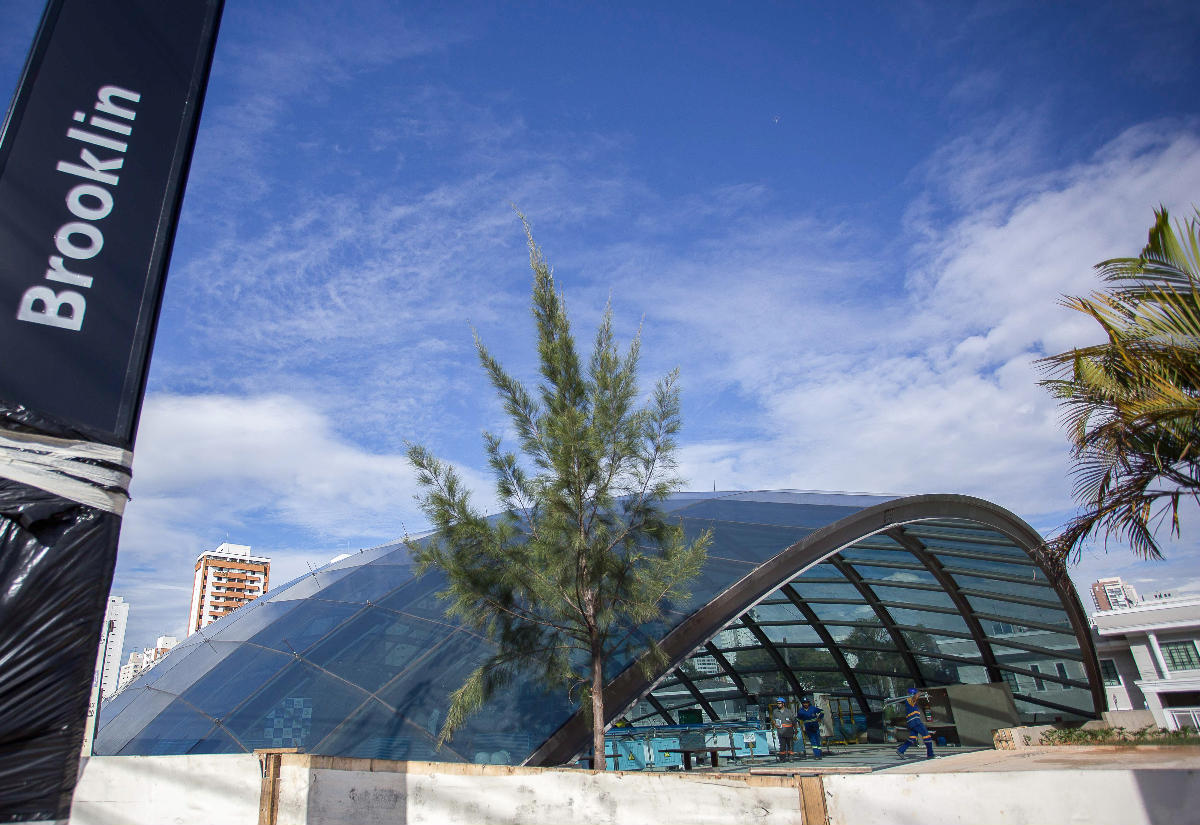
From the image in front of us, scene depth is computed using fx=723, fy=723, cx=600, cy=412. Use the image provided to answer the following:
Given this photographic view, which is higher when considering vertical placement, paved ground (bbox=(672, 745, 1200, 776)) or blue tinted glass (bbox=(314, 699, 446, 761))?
blue tinted glass (bbox=(314, 699, 446, 761))

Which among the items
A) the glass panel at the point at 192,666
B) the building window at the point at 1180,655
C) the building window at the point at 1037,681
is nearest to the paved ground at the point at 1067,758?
the building window at the point at 1037,681

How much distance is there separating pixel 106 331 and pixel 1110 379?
7054 mm

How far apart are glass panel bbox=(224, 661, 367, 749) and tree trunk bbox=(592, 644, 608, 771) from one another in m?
3.17

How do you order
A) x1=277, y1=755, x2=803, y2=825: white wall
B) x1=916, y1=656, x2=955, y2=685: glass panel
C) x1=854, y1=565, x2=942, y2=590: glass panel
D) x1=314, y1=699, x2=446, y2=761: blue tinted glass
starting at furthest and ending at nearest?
x1=916, y1=656, x2=955, y2=685: glass panel, x1=854, y1=565, x2=942, y2=590: glass panel, x1=314, y1=699, x2=446, y2=761: blue tinted glass, x1=277, y1=755, x2=803, y2=825: white wall

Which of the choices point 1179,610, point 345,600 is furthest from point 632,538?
point 1179,610

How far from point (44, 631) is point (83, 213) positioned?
1690 millimetres

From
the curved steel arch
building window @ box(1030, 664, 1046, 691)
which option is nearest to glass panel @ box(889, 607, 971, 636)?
the curved steel arch

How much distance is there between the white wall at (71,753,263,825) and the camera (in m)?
5.36

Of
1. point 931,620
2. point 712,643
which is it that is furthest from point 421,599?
point 931,620

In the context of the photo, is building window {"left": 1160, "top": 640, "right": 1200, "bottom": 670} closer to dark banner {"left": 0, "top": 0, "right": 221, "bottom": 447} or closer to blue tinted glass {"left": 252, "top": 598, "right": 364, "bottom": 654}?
blue tinted glass {"left": 252, "top": 598, "right": 364, "bottom": 654}

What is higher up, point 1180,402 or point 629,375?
Result: point 629,375

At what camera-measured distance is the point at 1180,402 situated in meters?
5.37

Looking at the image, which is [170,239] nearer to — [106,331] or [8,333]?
[106,331]

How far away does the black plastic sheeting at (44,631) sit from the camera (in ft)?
7.93
